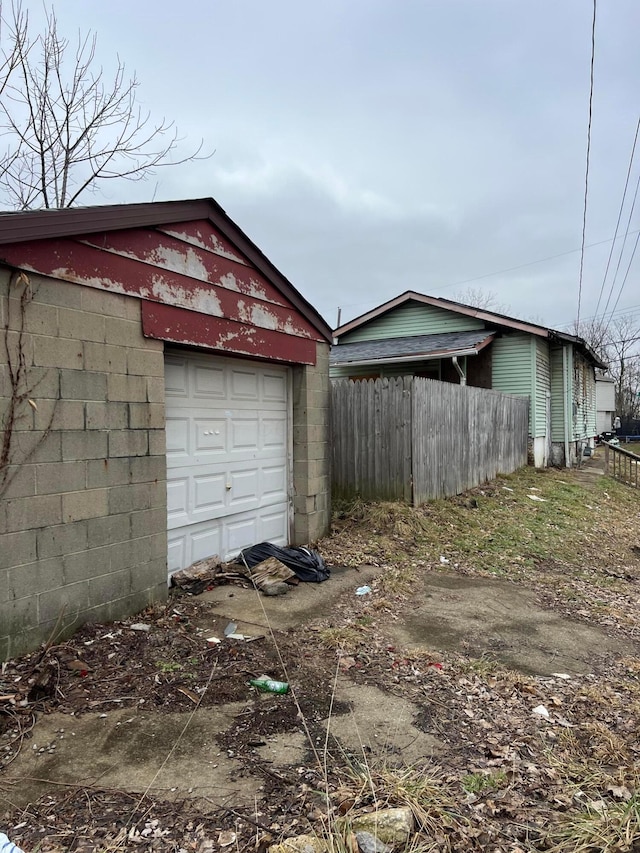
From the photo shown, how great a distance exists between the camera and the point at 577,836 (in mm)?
1971

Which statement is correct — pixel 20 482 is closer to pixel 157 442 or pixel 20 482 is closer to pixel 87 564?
pixel 87 564

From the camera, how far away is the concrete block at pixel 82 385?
376cm

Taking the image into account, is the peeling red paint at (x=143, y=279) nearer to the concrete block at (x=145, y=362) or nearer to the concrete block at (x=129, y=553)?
the concrete block at (x=145, y=362)

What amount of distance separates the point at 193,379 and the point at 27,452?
1.97 metres

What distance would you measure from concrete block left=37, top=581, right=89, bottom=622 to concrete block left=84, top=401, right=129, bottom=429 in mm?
1219

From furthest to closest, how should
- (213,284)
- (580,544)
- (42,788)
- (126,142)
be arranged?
(126,142) → (580,544) → (213,284) → (42,788)

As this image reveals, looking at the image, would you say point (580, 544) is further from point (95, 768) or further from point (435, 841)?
point (95, 768)

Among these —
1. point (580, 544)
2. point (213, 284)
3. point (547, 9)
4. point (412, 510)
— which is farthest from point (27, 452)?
point (547, 9)

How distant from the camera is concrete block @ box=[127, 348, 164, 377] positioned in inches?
168

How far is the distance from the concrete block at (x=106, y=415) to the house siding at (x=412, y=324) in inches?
498

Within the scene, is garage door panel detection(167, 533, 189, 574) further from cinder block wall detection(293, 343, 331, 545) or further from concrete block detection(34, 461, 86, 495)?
cinder block wall detection(293, 343, 331, 545)

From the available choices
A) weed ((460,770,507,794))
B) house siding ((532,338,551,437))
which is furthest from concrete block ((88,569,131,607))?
house siding ((532,338,551,437))

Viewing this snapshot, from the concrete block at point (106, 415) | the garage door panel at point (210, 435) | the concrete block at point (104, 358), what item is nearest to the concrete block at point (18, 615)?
the concrete block at point (106, 415)

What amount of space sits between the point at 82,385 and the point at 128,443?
24.4 inches
